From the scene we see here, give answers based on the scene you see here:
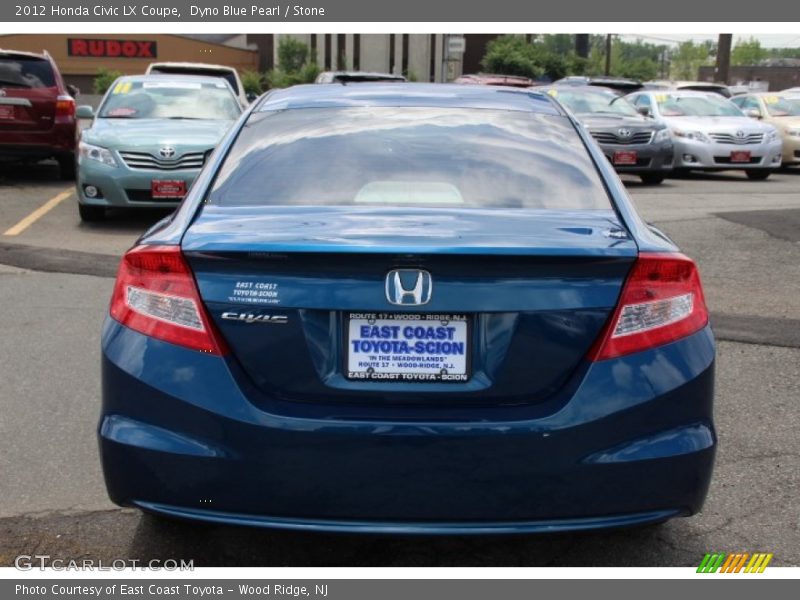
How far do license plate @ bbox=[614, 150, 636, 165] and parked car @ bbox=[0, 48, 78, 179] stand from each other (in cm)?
792

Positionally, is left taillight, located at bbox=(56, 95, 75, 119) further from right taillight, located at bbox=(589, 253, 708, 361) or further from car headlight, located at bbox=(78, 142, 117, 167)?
right taillight, located at bbox=(589, 253, 708, 361)

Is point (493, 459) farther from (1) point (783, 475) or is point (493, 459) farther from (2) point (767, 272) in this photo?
(2) point (767, 272)

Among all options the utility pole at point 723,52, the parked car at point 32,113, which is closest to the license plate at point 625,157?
the parked car at point 32,113

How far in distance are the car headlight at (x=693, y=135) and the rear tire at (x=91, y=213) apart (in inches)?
398

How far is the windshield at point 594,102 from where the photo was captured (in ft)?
57.0

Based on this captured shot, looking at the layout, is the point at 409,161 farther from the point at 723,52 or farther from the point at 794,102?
the point at 723,52

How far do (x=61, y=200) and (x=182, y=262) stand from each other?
11.1 meters

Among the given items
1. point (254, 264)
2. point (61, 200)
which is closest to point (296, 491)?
point (254, 264)

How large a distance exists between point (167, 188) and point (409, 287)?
27.2 ft

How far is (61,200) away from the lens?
13.6 metres

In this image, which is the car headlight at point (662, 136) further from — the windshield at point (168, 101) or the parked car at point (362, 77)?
the windshield at point (168, 101)

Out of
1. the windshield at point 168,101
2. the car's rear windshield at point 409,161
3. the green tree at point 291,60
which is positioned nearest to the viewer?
the car's rear windshield at point 409,161

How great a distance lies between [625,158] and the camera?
1586cm

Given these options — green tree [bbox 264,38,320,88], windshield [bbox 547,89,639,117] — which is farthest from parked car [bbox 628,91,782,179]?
green tree [bbox 264,38,320,88]
